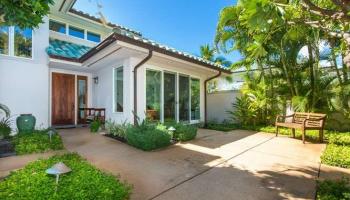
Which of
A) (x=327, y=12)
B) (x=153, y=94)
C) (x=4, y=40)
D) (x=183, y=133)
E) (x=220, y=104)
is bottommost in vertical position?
(x=183, y=133)

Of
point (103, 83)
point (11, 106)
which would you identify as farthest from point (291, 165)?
point (11, 106)

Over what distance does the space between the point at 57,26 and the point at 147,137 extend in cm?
893

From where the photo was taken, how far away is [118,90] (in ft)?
29.1

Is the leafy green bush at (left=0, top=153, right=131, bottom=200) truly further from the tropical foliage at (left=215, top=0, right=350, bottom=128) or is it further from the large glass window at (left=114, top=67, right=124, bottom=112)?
the tropical foliage at (left=215, top=0, right=350, bottom=128)

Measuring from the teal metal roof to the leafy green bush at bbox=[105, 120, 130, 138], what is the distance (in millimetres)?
3827

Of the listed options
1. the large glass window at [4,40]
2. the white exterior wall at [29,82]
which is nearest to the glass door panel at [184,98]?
the white exterior wall at [29,82]

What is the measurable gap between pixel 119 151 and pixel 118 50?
349 centimetres

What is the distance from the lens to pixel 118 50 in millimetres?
7344

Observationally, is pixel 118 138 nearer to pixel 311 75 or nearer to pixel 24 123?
pixel 24 123

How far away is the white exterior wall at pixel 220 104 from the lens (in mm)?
13117

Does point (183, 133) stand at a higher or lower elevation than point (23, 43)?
lower

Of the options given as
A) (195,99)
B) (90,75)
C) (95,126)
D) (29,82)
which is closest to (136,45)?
(95,126)

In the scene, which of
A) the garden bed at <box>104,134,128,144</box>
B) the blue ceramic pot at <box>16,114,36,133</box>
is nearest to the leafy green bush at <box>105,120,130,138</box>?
the garden bed at <box>104,134,128,144</box>

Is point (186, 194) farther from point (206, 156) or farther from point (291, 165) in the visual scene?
point (291, 165)
